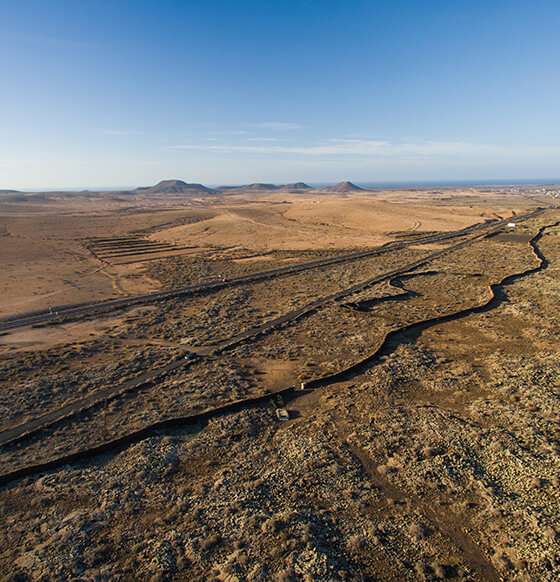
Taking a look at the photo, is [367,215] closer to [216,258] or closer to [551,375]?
[216,258]

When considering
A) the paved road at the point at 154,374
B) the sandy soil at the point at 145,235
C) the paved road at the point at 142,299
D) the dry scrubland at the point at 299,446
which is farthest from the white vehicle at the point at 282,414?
the sandy soil at the point at 145,235

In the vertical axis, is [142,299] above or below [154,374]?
above

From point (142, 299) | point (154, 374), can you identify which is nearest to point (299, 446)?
point (154, 374)

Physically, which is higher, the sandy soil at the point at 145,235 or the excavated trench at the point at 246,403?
the sandy soil at the point at 145,235

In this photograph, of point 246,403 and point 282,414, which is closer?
point 282,414

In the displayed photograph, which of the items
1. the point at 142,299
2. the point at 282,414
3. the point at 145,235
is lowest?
the point at 282,414

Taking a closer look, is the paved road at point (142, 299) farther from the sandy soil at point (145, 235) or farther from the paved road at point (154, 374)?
the paved road at point (154, 374)

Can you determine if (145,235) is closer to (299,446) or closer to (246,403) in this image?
(246,403)

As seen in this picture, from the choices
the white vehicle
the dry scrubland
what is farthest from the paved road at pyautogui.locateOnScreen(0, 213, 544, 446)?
the white vehicle

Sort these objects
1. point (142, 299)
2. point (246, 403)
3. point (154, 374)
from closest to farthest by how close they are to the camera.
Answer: point (246, 403)
point (154, 374)
point (142, 299)

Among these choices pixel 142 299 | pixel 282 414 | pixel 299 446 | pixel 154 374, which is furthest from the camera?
pixel 142 299

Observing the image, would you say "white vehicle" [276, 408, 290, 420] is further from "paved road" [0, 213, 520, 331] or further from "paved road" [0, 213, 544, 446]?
"paved road" [0, 213, 520, 331]
